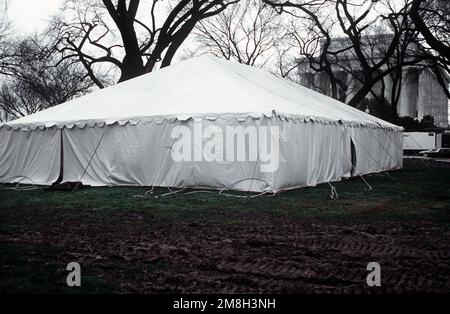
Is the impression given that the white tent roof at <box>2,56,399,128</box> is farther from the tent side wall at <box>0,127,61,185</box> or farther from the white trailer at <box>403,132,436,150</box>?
the white trailer at <box>403,132,436,150</box>

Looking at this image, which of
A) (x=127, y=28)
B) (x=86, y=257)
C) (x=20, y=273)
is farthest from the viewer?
(x=127, y=28)

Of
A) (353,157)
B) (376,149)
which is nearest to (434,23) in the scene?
(376,149)

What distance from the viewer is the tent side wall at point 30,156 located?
13328 mm

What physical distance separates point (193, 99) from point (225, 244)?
7135 mm

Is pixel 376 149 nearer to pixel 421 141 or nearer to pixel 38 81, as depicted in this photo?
pixel 38 81

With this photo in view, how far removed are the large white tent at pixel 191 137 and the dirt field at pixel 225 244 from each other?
5.10ft

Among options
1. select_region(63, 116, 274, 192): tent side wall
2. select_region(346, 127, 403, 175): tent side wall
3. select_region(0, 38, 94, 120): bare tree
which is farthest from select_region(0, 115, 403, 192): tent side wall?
select_region(0, 38, 94, 120): bare tree

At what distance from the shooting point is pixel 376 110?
45.6 m

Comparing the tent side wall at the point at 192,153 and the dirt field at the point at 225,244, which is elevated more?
the tent side wall at the point at 192,153

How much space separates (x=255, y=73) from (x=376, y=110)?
3340 centimetres

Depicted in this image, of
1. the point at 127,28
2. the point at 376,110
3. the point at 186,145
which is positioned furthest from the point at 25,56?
the point at 376,110

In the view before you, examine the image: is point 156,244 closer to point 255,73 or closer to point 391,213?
point 391,213

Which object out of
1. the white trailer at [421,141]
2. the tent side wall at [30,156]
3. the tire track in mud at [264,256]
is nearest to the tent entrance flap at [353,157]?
the tire track in mud at [264,256]

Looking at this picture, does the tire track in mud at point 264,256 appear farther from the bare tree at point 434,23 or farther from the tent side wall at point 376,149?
the bare tree at point 434,23
